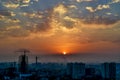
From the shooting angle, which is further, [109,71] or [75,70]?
[75,70]

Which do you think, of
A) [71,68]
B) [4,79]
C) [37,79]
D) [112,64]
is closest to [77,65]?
[71,68]

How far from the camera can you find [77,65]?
7812 cm

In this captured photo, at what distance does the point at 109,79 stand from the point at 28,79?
16.9 metres

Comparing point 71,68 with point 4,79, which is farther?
point 71,68

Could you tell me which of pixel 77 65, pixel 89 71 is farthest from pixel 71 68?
pixel 89 71

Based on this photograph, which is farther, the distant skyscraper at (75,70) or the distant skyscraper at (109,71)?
the distant skyscraper at (75,70)

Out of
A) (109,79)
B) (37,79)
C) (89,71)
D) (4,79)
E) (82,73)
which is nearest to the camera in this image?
(4,79)

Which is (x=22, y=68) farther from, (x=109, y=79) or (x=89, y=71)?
(x=109, y=79)

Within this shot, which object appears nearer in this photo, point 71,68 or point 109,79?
point 109,79

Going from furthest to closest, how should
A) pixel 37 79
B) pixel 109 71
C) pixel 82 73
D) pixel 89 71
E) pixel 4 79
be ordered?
pixel 89 71 < pixel 82 73 < pixel 109 71 < pixel 37 79 < pixel 4 79

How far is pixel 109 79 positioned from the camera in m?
61.8

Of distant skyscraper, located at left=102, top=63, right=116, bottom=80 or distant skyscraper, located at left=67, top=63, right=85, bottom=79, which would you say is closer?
distant skyscraper, located at left=102, top=63, right=116, bottom=80

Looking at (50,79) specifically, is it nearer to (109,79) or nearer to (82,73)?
(109,79)

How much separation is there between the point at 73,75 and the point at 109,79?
38.0ft
